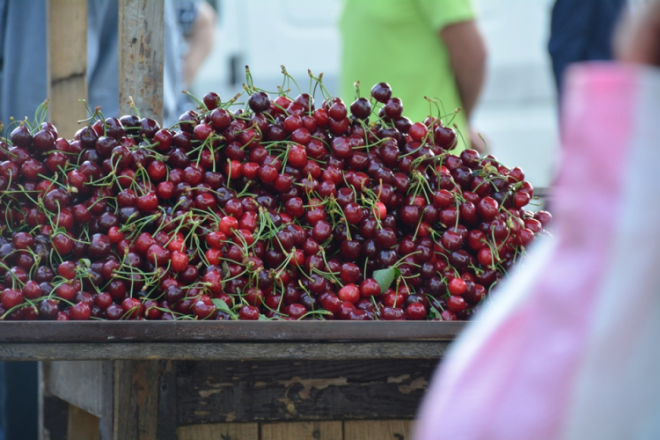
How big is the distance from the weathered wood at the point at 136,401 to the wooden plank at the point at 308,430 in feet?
0.74

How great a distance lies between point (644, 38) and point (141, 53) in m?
1.57

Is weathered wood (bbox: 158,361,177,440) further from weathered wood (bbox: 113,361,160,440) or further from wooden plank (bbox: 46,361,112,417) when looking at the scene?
wooden plank (bbox: 46,361,112,417)

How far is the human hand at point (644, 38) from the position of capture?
671mm

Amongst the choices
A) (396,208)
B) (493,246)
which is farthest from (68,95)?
(493,246)

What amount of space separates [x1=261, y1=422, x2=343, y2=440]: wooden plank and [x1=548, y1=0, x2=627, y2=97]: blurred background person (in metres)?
1.69

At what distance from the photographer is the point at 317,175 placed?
1646 millimetres

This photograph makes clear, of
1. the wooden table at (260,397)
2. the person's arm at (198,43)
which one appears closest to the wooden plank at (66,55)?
the wooden table at (260,397)

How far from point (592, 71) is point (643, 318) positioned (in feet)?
0.67

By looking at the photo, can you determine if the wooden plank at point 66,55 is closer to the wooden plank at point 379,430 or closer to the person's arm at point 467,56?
the person's arm at point 467,56

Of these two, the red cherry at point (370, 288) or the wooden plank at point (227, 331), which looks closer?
the wooden plank at point (227, 331)

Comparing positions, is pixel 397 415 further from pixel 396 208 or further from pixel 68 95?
pixel 68 95

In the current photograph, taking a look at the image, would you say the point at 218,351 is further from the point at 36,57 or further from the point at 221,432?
the point at 36,57

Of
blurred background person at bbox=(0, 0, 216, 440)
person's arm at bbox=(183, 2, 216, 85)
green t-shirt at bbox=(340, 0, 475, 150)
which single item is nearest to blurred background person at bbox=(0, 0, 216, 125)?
blurred background person at bbox=(0, 0, 216, 440)

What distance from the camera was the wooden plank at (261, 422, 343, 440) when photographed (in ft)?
5.19
